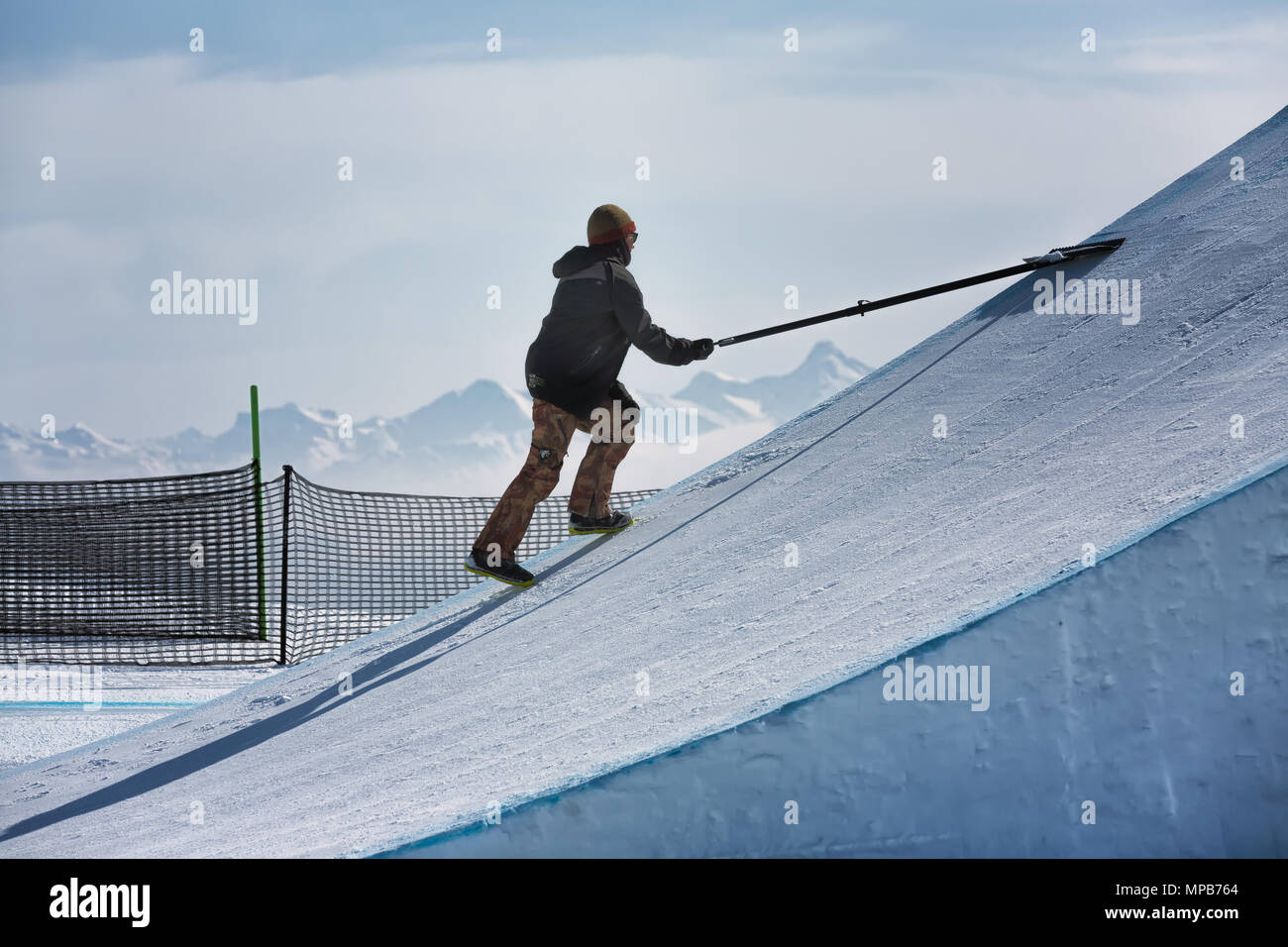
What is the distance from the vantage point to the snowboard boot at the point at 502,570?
521 cm

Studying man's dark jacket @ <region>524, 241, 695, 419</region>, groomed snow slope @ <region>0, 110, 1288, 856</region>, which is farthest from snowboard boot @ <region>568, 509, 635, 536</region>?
man's dark jacket @ <region>524, 241, 695, 419</region>

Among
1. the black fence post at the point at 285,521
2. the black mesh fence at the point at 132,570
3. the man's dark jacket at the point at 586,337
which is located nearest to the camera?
the man's dark jacket at the point at 586,337

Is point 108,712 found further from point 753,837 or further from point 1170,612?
point 1170,612

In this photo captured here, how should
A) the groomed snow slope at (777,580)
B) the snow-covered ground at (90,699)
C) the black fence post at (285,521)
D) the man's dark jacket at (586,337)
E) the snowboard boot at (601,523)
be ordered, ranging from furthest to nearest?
the black fence post at (285,521) → the snow-covered ground at (90,699) → the snowboard boot at (601,523) → the man's dark jacket at (586,337) → the groomed snow slope at (777,580)

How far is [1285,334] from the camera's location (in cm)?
412

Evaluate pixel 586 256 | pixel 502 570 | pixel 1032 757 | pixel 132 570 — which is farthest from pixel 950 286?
pixel 132 570

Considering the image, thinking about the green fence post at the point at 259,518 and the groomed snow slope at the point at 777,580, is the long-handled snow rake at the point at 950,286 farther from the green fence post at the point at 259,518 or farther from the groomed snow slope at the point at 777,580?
the green fence post at the point at 259,518

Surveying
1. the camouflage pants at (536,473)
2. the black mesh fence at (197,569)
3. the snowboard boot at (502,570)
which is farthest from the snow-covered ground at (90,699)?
the camouflage pants at (536,473)

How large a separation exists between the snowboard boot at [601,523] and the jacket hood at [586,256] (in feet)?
3.78

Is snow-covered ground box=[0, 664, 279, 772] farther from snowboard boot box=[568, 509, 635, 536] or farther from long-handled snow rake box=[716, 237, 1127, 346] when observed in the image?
long-handled snow rake box=[716, 237, 1127, 346]

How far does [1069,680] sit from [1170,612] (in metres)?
0.28

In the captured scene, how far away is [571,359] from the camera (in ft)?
17.1

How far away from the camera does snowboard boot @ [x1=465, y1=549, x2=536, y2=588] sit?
5.21 meters

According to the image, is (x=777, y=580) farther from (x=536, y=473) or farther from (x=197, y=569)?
(x=197, y=569)
